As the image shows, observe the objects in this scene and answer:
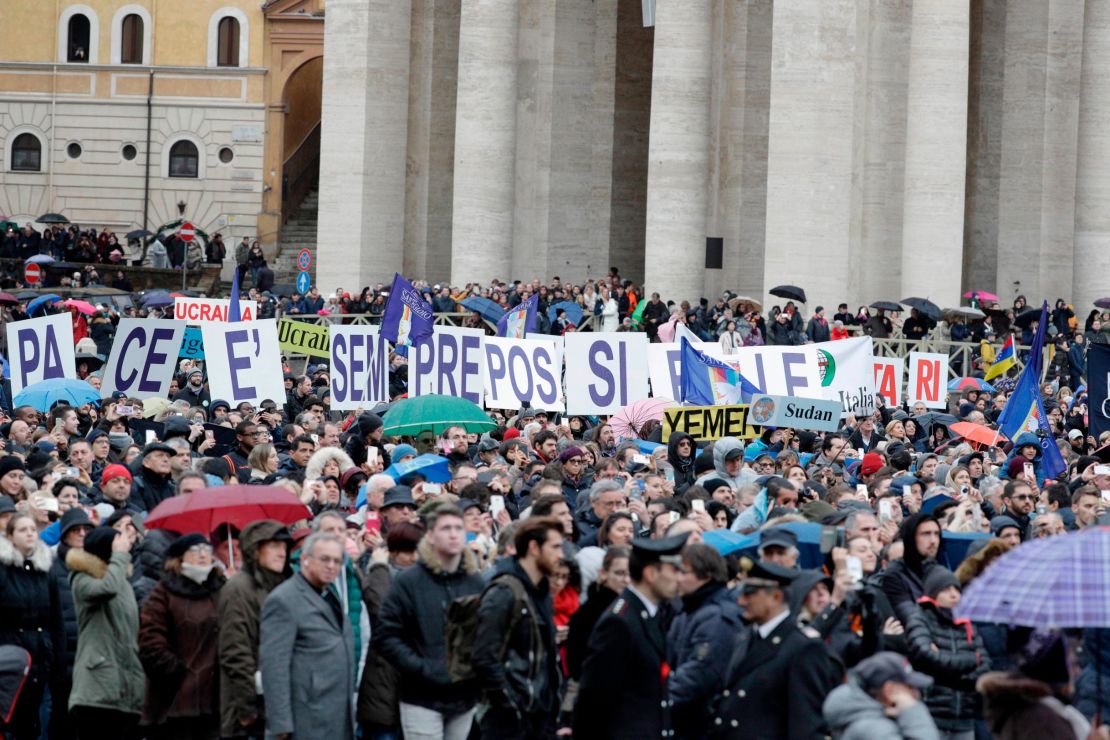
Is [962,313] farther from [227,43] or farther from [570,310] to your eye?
[227,43]

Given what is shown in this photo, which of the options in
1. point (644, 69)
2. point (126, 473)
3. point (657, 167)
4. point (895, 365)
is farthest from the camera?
point (644, 69)

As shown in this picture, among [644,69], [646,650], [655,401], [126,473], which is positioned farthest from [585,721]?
[644,69]

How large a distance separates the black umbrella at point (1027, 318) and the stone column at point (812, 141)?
13.6 ft

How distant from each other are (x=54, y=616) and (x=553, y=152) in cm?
3691

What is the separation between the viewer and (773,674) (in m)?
11.9

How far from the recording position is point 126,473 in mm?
17953

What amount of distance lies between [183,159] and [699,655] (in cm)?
6485

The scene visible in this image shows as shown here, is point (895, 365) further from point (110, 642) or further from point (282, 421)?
point (110, 642)

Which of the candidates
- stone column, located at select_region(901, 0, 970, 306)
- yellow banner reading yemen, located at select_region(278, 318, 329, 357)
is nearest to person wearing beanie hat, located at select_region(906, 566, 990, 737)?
yellow banner reading yemen, located at select_region(278, 318, 329, 357)

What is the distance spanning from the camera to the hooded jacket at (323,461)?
19094mm

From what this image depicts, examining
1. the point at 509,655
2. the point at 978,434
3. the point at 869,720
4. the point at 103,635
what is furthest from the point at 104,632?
the point at 978,434

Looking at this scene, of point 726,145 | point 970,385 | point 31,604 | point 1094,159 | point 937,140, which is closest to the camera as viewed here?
point 31,604

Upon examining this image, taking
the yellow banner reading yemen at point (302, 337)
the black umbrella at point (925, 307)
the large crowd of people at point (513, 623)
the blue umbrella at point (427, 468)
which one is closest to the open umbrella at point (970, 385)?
the black umbrella at point (925, 307)

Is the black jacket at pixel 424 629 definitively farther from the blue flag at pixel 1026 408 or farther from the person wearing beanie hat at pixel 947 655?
the blue flag at pixel 1026 408
